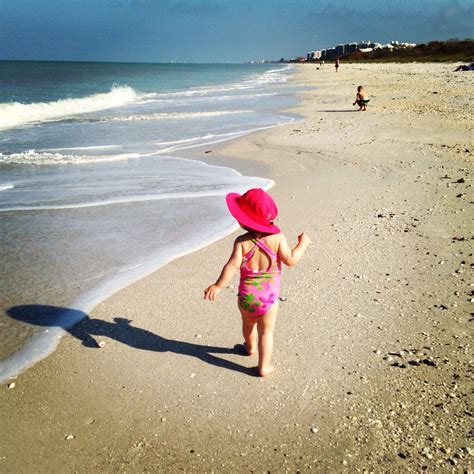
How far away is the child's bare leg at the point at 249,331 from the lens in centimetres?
299

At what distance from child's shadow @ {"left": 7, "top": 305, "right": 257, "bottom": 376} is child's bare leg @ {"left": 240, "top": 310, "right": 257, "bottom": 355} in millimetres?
99

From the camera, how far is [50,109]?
989 inches

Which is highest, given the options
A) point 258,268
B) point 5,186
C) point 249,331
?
point 258,268

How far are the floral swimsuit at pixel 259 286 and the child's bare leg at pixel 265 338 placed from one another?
2.0 inches

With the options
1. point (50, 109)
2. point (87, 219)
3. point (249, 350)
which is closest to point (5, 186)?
point (87, 219)

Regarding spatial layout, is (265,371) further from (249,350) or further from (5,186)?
(5,186)

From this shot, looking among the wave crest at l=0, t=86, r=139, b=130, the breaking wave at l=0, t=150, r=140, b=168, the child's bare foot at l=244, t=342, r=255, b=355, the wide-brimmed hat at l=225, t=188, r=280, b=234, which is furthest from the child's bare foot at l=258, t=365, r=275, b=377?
the wave crest at l=0, t=86, r=139, b=130

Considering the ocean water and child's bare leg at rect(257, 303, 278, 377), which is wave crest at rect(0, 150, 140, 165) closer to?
the ocean water

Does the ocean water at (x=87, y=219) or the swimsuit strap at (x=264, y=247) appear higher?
the swimsuit strap at (x=264, y=247)

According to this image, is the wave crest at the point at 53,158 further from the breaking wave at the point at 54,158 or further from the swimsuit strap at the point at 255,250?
the swimsuit strap at the point at 255,250

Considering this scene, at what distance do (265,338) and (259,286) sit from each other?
382 millimetres

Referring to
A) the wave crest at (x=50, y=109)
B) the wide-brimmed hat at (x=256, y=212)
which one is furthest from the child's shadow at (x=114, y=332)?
A: the wave crest at (x=50, y=109)

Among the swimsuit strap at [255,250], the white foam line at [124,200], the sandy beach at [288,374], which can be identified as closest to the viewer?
the sandy beach at [288,374]

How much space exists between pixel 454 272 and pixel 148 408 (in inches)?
127
